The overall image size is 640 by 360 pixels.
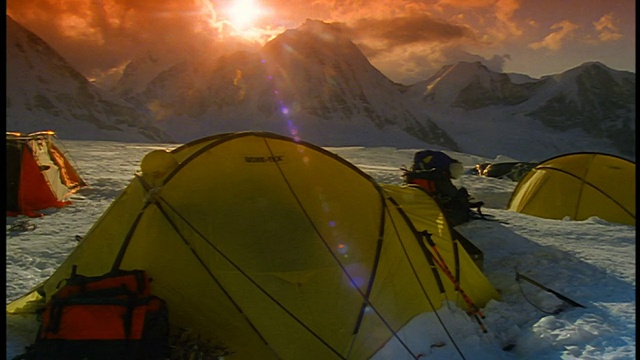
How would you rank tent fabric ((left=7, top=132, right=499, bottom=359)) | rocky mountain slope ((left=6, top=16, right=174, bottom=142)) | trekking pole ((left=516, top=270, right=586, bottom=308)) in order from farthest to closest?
rocky mountain slope ((left=6, top=16, right=174, bottom=142)) → trekking pole ((left=516, top=270, right=586, bottom=308)) → tent fabric ((left=7, top=132, right=499, bottom=359))

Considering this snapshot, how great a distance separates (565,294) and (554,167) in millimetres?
5579

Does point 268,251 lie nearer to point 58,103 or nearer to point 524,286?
point 524,286

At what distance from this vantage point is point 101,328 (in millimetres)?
3910

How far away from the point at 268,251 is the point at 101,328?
5.27 ft

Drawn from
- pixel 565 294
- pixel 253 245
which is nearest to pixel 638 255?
pixel 565 294

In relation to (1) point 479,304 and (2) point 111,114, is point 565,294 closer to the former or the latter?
(1) point 479,304

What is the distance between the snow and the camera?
4.91 metres

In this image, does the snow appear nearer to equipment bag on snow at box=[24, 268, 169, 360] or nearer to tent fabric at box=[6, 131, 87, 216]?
tent fabric at box=[6, 131, 87, 216]

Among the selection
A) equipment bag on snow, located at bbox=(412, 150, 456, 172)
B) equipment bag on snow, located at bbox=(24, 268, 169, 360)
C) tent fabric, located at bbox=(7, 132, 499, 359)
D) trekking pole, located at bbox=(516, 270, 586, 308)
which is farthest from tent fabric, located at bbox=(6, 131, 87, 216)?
trekking pole, located at bbox=(516, 270, 586, 308)

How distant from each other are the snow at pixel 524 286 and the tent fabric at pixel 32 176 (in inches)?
19.4

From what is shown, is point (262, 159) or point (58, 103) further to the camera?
point (58, 103)

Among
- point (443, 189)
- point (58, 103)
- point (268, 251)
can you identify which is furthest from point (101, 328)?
point (58, 103)

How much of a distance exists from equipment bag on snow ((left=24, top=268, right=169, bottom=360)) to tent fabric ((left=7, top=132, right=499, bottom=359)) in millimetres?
645

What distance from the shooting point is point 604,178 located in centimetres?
1066
